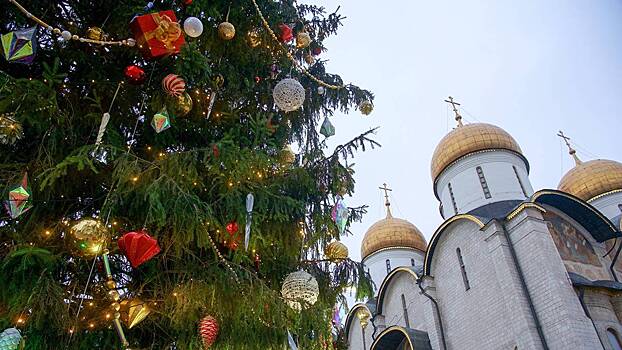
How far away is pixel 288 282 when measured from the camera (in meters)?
3.72

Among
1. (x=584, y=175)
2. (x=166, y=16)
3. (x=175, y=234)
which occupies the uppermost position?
(x=584, y=175)

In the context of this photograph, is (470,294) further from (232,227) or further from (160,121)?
(160,121)

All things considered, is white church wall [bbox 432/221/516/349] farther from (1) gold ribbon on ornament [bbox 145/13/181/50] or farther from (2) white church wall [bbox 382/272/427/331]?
(1) gold ribbon on ornament [bbox 145/13/181/50]

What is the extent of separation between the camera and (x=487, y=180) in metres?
17.0

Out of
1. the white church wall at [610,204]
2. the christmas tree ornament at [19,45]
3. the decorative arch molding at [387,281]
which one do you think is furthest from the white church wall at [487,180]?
the christmas tree ornament at [19,45]

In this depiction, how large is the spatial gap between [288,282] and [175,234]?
957 mm

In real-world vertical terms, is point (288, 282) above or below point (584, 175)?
below

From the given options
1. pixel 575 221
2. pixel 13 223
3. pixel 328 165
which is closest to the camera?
pixel 13 223

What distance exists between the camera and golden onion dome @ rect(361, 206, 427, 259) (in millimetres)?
21844

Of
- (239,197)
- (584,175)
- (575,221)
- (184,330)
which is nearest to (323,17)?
(239,197)

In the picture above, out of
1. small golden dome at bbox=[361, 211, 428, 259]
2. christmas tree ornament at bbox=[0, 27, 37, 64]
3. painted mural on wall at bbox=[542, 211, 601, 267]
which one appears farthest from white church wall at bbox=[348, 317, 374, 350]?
christmas tree ornament at bbox=[0, 27, 37, 64]

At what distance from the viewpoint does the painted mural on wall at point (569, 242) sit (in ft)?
44.8

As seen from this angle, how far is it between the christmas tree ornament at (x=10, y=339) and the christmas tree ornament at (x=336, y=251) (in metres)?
2.49

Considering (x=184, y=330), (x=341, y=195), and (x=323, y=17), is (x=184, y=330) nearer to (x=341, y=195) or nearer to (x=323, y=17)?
(x=341, y=195)
